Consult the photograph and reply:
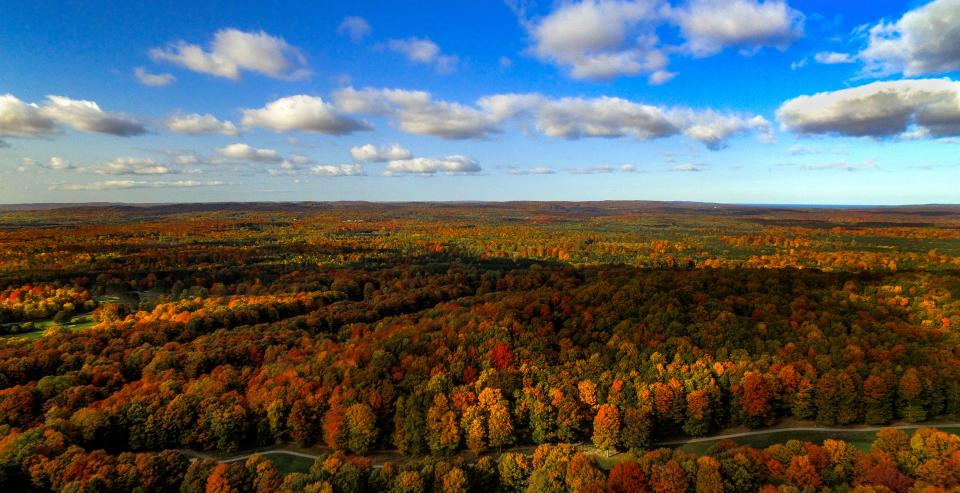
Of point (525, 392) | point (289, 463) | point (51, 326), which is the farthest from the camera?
point (51, 326)

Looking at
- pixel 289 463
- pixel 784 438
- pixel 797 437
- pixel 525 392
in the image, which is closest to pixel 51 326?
pixel 289 463

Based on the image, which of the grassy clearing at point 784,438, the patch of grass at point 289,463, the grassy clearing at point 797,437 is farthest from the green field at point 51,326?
the grassy clearing at point 797,437

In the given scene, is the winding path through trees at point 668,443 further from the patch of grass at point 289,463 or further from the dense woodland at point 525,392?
the dense woodland at point 525,392

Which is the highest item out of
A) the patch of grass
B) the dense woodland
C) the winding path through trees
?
the dense woodland

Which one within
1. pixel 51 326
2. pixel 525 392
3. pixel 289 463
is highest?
pixel 525 392

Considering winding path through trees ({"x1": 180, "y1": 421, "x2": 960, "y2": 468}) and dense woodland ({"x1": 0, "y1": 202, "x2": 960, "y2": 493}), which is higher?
dense woodland ({"x1": 0, "y1": 202, "x2": 960, "y2": 493})

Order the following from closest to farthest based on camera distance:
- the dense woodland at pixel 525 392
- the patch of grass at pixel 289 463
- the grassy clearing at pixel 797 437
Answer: the dense woodland at pixel 525 392
the patch of grass at pixel 289 463
the grassy clearing at pixel 797 437

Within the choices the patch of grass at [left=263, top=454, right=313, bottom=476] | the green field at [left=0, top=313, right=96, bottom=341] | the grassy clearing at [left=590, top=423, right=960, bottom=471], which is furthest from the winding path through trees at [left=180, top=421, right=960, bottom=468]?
the green field at [left=0, top=313, right=96, bottom=341]

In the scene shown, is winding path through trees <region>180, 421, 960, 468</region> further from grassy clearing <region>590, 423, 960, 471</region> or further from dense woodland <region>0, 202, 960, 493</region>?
dense woodland <region>0, 202, 960, 493</region>

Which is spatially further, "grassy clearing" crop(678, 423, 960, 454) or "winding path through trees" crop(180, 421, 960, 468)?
"winding path through trees" crop(180, 421, 960, 468)

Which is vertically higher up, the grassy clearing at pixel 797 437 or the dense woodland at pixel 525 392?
the dense woodland at pixel 525 392

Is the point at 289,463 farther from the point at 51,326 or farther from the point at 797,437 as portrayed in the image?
the point at 51,326

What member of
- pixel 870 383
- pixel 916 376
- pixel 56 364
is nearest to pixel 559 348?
pixel 870 383
